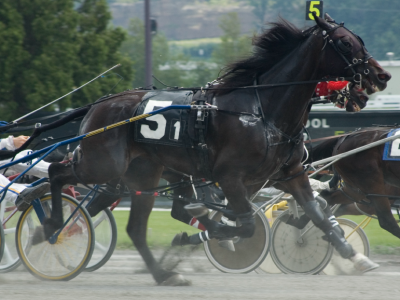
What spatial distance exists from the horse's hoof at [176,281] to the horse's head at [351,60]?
2.07m

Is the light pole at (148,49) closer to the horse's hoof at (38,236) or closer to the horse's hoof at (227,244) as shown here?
the horse's hoof at (227,244)

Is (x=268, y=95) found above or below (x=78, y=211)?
above

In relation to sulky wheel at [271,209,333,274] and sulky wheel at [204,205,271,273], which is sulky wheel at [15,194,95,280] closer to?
sulky wheel at [204,205,271,273]

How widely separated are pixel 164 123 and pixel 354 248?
103 inches

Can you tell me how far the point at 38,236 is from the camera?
17.9 feet

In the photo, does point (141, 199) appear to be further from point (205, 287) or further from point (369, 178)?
point (369, 178)

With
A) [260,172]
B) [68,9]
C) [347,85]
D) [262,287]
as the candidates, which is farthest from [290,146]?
[68,9]

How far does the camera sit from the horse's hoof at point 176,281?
5113 mm

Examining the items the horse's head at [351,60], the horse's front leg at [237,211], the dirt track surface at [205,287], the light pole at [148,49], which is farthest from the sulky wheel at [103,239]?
the light pole at [148,49]

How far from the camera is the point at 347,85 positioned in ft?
16.6

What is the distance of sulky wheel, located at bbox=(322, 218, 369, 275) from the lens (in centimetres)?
630

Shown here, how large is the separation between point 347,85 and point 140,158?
1.88 meters

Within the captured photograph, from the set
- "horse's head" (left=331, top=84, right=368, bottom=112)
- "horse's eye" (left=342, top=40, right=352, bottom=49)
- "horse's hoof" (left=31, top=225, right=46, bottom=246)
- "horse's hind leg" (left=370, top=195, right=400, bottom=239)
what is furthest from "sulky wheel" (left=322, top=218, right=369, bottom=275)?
"horse's hoof" (left=31, top=225, right=46, bottom=246)

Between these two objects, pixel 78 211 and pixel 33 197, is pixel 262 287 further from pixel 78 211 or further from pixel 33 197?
pixel 33 197
